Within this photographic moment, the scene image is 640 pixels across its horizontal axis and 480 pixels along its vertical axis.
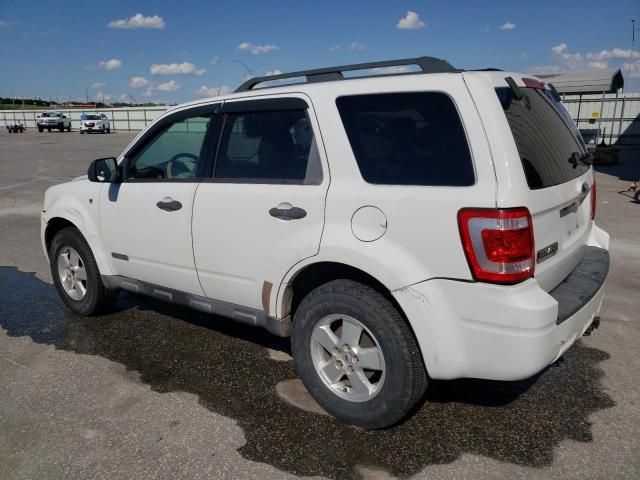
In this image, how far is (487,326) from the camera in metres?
2.42

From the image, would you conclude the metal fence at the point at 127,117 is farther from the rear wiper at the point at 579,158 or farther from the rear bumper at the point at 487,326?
the rear bumper at the point at 487,326

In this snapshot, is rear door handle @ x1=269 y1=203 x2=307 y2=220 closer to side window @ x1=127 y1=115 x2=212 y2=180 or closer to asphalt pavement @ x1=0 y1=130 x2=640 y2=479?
side window @ x1=127 y1=115 x2=212 y2=180

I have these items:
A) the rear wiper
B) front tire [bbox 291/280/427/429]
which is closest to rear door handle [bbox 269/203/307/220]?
front tire [bbox 291/280/427/429]

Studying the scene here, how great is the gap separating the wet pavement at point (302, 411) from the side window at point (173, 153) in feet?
4.44

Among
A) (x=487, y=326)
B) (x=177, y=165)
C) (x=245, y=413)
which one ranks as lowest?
(x=245, y=413)

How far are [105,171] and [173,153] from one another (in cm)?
58

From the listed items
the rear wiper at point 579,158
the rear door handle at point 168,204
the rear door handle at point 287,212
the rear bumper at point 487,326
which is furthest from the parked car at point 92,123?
the rear bumper at point 487,326

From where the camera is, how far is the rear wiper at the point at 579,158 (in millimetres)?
3108

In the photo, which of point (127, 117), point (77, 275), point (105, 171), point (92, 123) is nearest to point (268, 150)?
point (105, 171)

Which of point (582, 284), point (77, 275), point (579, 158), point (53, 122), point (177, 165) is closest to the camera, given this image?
point (582, 284)

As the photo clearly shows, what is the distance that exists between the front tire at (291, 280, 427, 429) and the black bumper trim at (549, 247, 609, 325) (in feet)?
2.53

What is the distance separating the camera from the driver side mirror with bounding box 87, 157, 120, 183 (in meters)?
4.03

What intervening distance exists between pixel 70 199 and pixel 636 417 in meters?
4.43

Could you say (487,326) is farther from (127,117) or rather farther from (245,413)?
(127,117)
